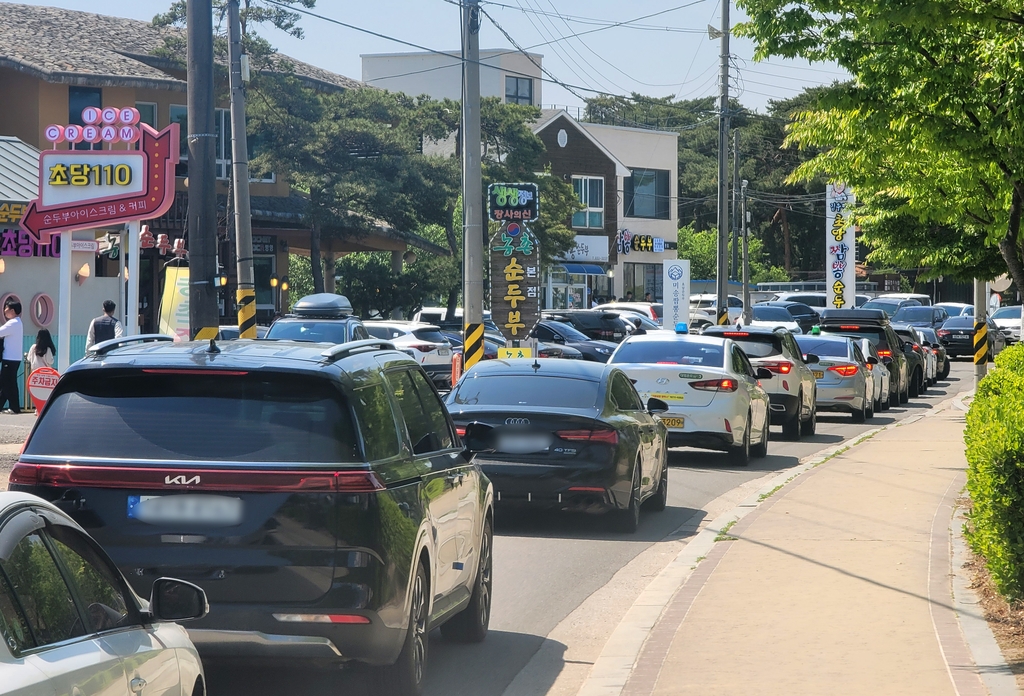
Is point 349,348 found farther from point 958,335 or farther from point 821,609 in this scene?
point 958,335

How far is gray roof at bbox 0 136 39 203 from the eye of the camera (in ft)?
102

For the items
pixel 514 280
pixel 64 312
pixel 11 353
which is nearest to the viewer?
pixel 64 312

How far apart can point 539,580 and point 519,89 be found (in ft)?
224

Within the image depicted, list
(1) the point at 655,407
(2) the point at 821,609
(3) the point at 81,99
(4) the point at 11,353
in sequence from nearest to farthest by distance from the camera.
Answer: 1. (2) the point at 821,609
2. (1) the point at 655,407
3. (4) the point at 11,353
4. (3) the point at 81,99

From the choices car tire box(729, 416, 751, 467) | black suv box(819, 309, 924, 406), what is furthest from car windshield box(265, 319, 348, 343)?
black suv box(819, 309, 924, 406)

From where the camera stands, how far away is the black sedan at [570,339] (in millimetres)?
38250

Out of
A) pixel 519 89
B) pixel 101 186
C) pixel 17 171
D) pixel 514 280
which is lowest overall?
pixel 514 280

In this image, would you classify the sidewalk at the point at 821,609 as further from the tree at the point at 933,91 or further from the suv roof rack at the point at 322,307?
the suv roof rack at the point at 322,307

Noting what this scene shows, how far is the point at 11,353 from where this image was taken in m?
22.6

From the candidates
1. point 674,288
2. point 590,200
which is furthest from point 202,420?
point 590,200

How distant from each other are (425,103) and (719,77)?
14178 millimetres

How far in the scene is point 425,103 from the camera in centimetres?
4969

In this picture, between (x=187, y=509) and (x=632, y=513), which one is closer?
(x=187, y=509)

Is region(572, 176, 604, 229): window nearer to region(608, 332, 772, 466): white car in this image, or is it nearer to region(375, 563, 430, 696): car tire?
region(608, 332, 772, 466): white car
